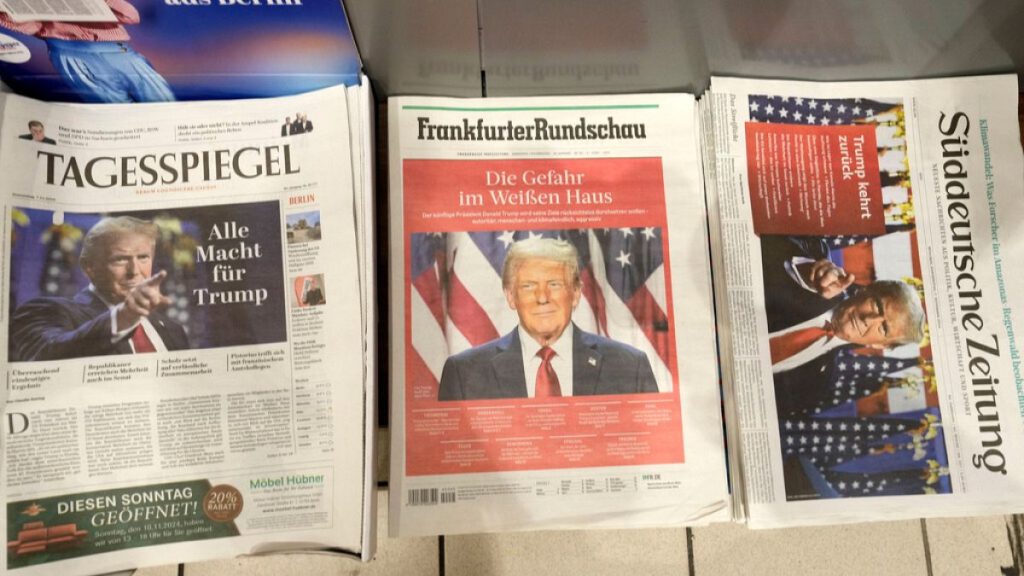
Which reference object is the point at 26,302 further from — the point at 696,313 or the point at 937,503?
the point at 937,503

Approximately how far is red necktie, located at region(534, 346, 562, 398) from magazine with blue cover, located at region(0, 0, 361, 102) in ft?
0.98

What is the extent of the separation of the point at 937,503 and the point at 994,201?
0.91 ft

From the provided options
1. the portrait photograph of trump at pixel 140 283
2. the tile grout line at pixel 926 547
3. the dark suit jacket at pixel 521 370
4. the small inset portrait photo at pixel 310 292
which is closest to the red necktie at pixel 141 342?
the portrait photograph of trump at pixel 140 283

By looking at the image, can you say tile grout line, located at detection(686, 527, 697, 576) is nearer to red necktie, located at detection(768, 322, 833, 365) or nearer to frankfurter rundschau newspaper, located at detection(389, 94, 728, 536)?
frankfurter rundschau newspaper, located at detection(389, 94, 728, 536)

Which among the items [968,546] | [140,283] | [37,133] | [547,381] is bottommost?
[968,546]

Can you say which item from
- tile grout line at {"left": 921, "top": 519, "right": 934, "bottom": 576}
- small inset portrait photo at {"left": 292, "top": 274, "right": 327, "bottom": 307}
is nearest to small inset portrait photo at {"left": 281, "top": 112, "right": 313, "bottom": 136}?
small inset portrait photo at {"left": 292, "top": 274, "right": 327, "bottom": 307}

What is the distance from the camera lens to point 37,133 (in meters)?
0.57

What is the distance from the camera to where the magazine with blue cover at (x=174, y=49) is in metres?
0.50

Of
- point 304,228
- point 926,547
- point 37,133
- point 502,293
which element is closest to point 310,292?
point 304,228

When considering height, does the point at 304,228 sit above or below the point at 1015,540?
above

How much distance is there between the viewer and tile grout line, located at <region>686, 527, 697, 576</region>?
0.60 meters

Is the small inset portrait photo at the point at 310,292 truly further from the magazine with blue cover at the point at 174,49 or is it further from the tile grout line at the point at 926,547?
the tile grout line at the point at 926,547

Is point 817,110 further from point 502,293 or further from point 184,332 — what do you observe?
point 184,332

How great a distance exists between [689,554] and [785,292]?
0.82ft
